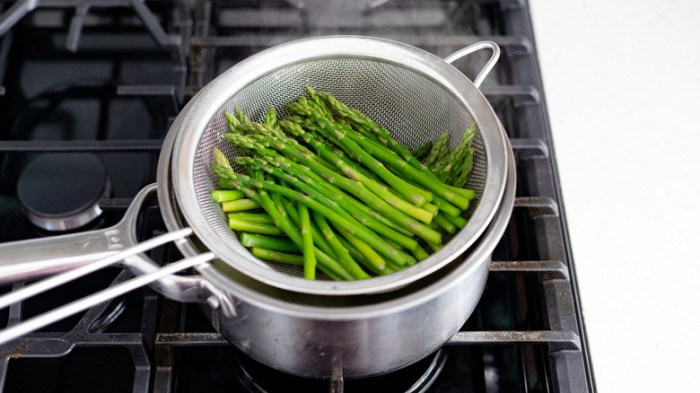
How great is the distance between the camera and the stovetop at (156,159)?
0.89 meters

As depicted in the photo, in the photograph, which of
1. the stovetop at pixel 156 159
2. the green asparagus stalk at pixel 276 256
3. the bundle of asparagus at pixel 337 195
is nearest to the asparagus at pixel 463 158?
the bundle of asparagus at pixel 337 195

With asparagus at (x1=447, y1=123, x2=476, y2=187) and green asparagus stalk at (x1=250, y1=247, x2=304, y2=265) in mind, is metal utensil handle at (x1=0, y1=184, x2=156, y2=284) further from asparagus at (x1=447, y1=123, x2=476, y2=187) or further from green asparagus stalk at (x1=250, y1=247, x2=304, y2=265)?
asparagus at (x1=447, y1=123, x2=476, y2=187)

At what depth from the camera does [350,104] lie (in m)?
1.05

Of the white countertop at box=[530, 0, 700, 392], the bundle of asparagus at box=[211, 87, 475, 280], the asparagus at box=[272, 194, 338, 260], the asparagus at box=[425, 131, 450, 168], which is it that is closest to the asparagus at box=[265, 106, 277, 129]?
the bundle of asparagus at box=[211, 87, 475, 280]

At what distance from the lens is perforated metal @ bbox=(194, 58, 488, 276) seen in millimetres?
913

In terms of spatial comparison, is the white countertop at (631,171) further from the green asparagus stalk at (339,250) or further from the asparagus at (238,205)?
the asparagus at (238,205)

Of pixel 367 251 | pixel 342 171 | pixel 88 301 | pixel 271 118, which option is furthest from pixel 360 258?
pixel 88 301

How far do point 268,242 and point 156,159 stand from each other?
288 mm

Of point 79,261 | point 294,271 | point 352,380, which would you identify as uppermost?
point 79,261

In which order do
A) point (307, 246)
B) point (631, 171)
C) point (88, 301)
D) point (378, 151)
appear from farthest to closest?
point (631, 171)
point (378, 151)
point (307, 246)
point (88, 301)

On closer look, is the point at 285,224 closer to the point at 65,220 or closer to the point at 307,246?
the point at 307,246

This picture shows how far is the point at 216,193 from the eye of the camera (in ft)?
2.95

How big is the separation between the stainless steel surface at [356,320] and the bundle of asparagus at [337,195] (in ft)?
0.31

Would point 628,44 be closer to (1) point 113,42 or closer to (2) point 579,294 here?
(2) point 579,294
